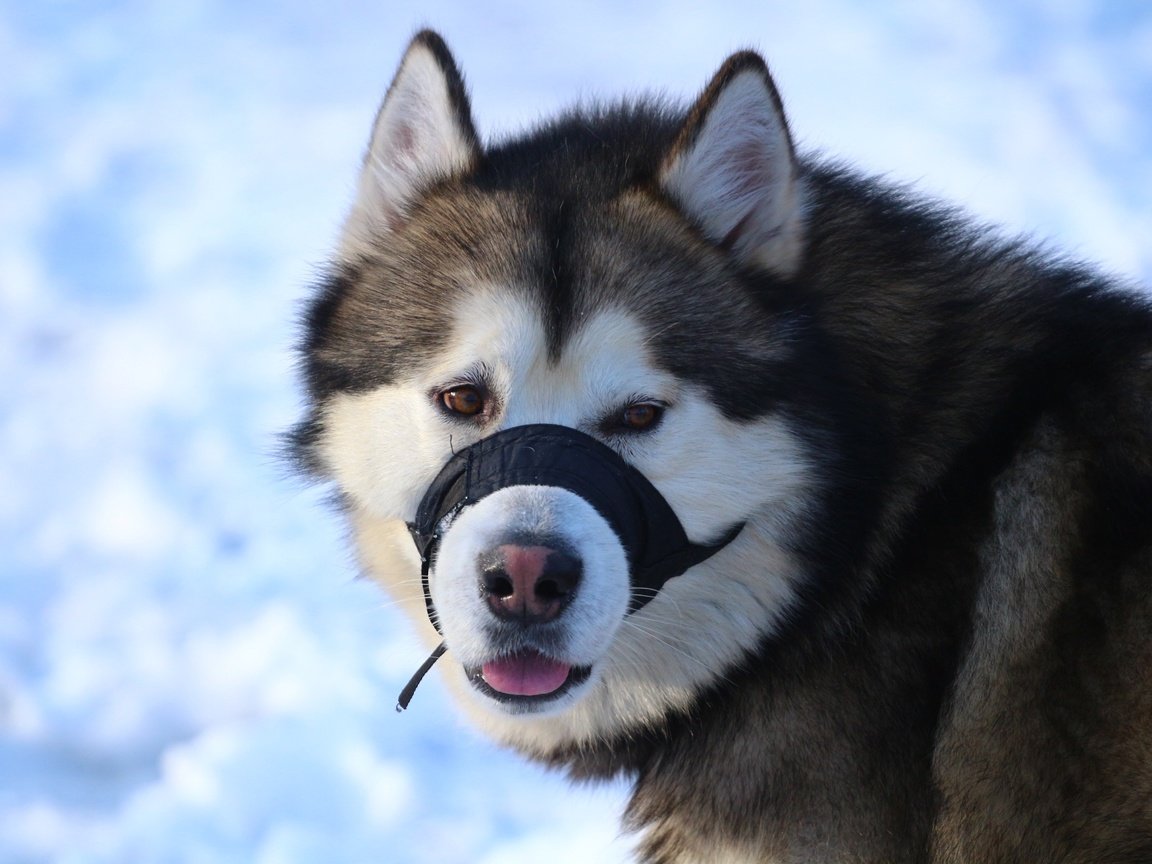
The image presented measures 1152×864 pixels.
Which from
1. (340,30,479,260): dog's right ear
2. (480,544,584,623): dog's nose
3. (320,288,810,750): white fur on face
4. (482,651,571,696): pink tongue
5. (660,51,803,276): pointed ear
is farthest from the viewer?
(340,30,479,260): dog's right ear

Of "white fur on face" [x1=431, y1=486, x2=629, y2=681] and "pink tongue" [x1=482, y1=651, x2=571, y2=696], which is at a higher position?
"white fur on face" [x1=431, y1=486, x2=629, y2=681]

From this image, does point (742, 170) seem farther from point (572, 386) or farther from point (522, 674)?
point (522, 674)

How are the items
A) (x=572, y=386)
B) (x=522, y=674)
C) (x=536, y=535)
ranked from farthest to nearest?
(x=572, y=386)
(x=522, y=674)
(x=536, y=535)

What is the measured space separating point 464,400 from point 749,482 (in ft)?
3.35

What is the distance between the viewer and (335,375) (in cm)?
477

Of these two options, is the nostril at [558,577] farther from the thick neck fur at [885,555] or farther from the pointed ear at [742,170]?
the pointed ear at [742,170]

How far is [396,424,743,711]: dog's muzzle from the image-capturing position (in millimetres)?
4109

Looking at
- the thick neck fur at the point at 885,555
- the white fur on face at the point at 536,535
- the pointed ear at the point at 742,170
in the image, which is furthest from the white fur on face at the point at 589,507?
the pointed ear at the point at 742,170

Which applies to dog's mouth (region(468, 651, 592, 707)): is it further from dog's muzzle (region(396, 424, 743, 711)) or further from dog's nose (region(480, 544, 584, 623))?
dog's muzzle (region(396, 424, 743, 711))

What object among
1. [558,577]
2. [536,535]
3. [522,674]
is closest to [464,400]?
[536,535]

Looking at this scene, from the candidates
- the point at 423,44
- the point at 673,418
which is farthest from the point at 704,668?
the point at 423,44

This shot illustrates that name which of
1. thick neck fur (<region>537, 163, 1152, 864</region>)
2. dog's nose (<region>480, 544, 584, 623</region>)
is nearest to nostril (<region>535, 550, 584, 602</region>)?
dog's nose (<region>480, 544, 584, 623</region>)

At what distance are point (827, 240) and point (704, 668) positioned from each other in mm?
1680

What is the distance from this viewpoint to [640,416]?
4.34m
